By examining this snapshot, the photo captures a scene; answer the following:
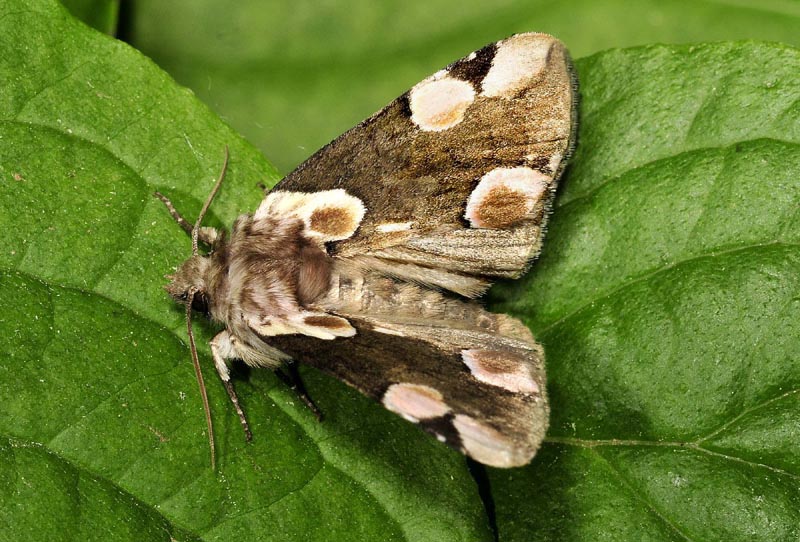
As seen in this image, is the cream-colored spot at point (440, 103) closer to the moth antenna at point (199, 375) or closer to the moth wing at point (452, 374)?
the moth wing at point (452, 374)

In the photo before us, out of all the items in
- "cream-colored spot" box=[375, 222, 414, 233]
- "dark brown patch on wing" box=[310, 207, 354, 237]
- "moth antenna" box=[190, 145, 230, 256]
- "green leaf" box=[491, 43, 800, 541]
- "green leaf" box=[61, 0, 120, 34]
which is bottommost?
"green leaf" box=[491, 43, 800, 541]

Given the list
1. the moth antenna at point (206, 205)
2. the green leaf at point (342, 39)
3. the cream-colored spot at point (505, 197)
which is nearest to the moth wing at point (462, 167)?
the cream-colored spot at point (505, 197)

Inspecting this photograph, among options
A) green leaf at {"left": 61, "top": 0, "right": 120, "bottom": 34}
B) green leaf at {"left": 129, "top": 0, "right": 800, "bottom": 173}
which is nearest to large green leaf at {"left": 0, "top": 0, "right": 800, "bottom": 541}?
green leaf at {"left": 61, "top": 0, "right": 120, "bottom": 34}

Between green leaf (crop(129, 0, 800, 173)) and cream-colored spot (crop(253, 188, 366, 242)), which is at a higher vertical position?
green leaf (crop(129, 0, 800, 173))

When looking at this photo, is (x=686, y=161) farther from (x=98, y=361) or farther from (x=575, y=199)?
(x=98, y=361)

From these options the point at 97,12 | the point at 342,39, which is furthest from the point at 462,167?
the point at 342,39

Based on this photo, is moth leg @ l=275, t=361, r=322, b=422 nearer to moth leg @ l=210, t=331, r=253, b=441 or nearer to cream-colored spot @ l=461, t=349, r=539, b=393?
moth leg @ l=210, t=331, r=253, b=441

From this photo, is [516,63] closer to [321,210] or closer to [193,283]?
[321,210]
